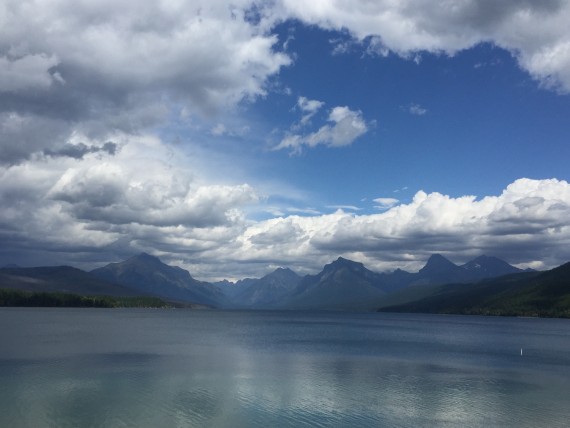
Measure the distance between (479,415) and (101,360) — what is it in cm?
6937

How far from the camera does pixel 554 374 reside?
8800cm

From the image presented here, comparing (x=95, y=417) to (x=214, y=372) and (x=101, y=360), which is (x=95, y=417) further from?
(x=101, y=360)

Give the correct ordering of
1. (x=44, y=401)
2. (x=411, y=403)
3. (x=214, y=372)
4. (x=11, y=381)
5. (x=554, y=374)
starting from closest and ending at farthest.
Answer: (x=44, y=401), (x=411, y=403), (x=11, y=381), (x=214, y=372), (x=554, y=374)

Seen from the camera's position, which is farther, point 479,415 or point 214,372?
point 214,372

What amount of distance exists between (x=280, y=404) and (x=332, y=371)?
92.8 feet

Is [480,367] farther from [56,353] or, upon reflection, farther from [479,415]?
[56,353]

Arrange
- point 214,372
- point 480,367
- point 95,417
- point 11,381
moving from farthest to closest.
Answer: point 480,367
point 214,372
point 11,381
point 95,417

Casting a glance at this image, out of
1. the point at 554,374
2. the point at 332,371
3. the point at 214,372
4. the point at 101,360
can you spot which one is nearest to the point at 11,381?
the point at 101,360

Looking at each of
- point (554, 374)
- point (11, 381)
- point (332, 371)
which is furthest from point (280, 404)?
point (554, 374)

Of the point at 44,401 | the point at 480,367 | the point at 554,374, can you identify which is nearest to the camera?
the point at 44,401

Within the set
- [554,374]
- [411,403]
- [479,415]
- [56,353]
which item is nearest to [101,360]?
[56,353]

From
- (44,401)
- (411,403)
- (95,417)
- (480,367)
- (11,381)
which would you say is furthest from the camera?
(480,367)

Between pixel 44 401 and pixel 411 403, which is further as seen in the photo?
pixel 411 403

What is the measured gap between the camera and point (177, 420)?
Result: 4809 cm
